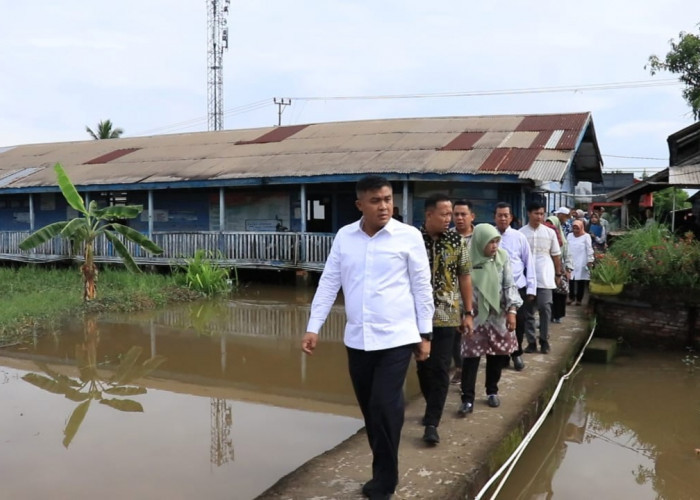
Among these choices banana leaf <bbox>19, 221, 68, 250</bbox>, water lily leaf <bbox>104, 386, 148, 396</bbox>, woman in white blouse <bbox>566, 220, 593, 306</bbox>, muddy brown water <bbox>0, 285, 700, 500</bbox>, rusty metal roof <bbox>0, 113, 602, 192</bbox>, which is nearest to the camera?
muddy brown water <bbox>0, 285, 700, 500</bbox>

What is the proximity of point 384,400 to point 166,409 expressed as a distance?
303 cm

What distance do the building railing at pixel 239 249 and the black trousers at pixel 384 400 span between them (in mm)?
9676

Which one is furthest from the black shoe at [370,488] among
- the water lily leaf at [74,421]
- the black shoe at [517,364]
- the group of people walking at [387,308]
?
the black shoe at [517,364]

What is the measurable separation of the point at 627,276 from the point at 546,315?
221cm

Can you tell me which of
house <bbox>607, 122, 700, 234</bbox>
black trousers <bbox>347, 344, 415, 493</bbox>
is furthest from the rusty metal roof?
black trousers <bbox>347, 344, 415, 493</bbox>

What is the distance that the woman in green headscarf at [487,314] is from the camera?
4184mm

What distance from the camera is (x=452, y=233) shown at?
374cm

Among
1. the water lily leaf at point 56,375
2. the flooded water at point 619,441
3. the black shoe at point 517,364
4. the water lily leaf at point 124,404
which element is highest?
the black shoe at point 517,364

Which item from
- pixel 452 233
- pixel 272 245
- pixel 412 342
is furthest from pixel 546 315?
Result: pixel 272 245

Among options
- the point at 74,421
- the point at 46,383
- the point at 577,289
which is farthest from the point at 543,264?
the point at 46,383

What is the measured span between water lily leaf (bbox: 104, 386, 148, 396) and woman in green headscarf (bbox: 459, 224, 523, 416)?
3158 millimetres

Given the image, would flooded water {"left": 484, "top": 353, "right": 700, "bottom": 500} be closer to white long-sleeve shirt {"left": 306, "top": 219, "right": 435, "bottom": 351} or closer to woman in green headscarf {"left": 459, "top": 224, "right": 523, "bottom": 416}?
woman in green headscarf {"left": 459, "top": 224, "right": 523, "bottom": 416}

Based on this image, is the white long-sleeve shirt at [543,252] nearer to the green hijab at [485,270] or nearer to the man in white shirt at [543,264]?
the man in white shirt at [543,264]

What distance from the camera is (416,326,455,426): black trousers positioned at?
12.1 ft
